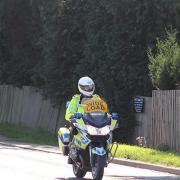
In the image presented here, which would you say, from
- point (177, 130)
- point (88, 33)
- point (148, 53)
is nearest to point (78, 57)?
point (88, 33)

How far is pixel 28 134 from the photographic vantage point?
90.2 ft

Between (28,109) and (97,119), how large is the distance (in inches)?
760

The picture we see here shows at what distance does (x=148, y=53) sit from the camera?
21.4 metres

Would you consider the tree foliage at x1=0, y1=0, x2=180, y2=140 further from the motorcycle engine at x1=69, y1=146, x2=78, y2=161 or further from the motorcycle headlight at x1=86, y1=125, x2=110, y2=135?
the motorcycle headlight at x1=86, y1=125, x2=110, y2=135

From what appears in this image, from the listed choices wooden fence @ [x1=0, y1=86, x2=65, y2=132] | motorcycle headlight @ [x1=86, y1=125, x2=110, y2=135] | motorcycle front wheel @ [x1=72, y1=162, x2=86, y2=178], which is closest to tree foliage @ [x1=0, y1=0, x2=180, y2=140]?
wooden fence @ [x1=0, y1=86, x2=65, y2=132]

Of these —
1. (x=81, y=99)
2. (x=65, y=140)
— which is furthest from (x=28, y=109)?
(x=81, y=99)

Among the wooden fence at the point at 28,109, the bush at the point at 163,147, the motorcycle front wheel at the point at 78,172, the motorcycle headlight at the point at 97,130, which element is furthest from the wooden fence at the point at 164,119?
the wooden fence at the point at 28,109

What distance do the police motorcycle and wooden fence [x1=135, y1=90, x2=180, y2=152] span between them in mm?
6731

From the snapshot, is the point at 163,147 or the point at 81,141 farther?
the point at 163,147

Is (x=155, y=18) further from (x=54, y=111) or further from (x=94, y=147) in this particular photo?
(x=94, y=147)

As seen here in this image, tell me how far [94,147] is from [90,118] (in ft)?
1.95

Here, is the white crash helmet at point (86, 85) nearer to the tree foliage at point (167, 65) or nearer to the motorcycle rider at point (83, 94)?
the motorcycle rider at point (83, 94)

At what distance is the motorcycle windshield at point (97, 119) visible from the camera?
1187 centimetres

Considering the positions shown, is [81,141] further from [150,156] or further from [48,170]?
[150,156]
